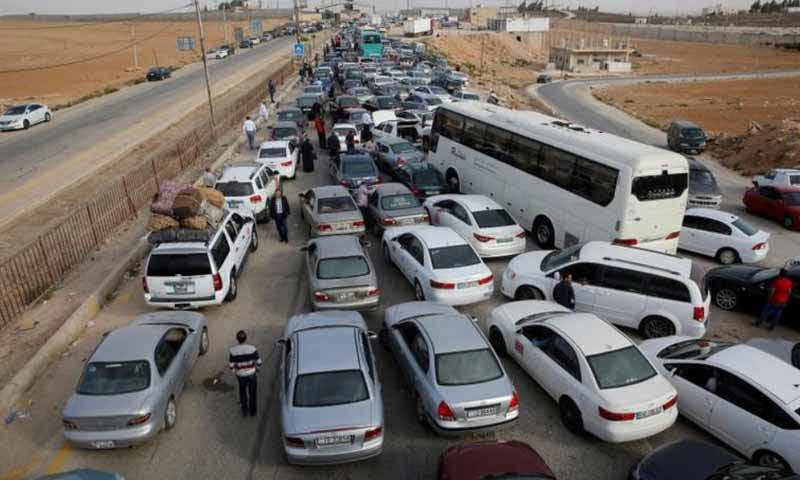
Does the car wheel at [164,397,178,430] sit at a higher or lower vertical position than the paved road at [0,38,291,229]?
higher

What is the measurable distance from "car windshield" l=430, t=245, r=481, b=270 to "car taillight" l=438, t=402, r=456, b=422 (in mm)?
4454

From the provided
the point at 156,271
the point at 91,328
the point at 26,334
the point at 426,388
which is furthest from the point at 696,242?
the point at 26,334

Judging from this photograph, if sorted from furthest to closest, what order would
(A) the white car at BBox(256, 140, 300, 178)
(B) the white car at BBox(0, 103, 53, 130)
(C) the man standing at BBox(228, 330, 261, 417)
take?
(B) the white car at BBox(0, 103, 53, 130), (A) the white car at BBox(256, 140, 300, 178), (C) the man standing at BBox(228, 330, 261, 417)

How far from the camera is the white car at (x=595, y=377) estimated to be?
7.88m

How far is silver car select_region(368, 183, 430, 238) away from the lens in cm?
1538

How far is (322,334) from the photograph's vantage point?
8.84 metres

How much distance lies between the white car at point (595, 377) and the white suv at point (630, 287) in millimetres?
2106

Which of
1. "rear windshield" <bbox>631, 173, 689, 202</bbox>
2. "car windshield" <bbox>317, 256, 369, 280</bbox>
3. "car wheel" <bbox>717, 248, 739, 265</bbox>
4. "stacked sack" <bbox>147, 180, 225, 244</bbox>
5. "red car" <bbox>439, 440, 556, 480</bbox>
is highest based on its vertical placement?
"rear windshield" <bbox>631, 173, 689, 202</bbox>

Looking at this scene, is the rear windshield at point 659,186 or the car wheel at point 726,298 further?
the rear windshield at point 659,186

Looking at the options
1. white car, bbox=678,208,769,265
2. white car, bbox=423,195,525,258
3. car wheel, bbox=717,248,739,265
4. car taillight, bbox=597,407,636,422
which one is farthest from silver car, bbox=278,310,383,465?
car wheel, bbox=717,248,739,265

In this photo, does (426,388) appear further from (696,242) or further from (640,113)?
(640,113)

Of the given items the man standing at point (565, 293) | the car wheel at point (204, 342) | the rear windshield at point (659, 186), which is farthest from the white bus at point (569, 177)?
the car wheel at point (204, 342)

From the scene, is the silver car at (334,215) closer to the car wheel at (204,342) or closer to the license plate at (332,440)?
the car wheel at (204,342)

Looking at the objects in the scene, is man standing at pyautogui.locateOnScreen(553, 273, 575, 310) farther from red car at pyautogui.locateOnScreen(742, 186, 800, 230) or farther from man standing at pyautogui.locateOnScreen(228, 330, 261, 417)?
red car at pyautogui.locateOnScreen(742, 186, 800, 230)
